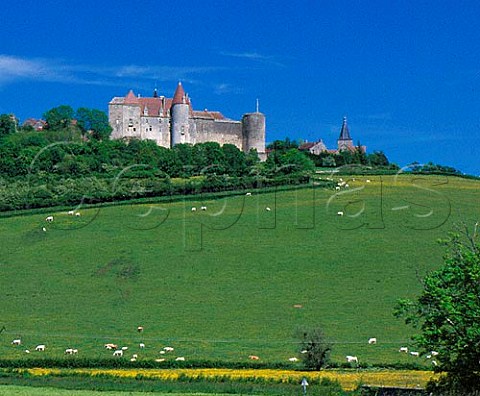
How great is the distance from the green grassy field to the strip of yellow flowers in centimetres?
393

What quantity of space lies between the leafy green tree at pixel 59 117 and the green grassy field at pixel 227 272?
79.4 m

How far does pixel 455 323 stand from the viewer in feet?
111

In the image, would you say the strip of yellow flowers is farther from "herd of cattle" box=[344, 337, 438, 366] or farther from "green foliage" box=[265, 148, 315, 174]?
"green foliage" box=[265, 148, 315, 174]

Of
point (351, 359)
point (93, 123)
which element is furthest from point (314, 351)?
point (93, 123)

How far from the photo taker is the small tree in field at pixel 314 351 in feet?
145

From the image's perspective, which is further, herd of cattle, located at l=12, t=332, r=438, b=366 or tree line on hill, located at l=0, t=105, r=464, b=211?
tree line on hill, located at l=0, t=105, r=464, b=211

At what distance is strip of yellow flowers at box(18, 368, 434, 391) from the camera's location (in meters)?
38.1

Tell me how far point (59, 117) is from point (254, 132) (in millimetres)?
35194

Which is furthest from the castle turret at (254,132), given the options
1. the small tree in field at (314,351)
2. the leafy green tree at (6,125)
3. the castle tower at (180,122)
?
the small tree in field at (314,351)

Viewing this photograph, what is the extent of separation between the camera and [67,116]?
172m

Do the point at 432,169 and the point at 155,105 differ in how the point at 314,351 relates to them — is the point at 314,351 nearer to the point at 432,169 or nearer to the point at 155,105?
the point at 432,169

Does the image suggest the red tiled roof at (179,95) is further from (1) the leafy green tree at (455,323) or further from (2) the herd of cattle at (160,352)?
(1) the leafy green tree at (455,323)

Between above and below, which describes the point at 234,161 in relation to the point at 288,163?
above

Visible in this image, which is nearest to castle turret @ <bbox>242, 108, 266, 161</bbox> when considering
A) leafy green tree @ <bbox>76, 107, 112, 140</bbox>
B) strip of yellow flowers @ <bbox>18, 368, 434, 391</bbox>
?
leafy green tree @ <bbox>76, 107, 112, 140</bbox>
